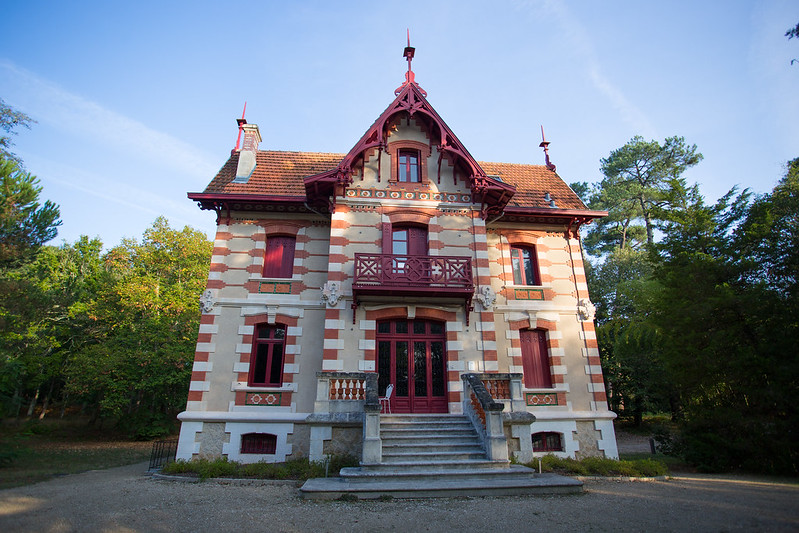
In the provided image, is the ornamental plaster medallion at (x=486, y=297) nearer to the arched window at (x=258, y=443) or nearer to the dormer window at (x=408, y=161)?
the dormer window at (x=408, y=161)

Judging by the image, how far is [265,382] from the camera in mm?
12148

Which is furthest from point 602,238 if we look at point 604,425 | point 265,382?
point 265,382

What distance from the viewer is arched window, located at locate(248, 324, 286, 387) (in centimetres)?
1220

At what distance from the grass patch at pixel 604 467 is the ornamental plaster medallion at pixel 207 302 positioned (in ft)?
32.8

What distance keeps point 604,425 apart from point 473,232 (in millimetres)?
7185

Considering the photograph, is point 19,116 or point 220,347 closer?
point 220,347

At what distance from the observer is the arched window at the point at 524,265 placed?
14.2m

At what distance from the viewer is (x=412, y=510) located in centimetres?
678

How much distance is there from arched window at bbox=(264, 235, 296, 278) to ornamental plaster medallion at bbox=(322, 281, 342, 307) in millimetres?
1990

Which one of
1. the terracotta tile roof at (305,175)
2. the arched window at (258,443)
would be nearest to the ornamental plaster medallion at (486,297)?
the terracotta tile roof at (305,175)

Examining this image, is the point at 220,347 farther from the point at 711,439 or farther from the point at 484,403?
the point at 711,439

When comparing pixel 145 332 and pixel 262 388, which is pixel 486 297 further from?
pixel 145 332

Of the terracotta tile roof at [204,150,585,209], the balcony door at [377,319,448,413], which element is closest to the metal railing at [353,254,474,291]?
the balcony door at [377,319,448,413]

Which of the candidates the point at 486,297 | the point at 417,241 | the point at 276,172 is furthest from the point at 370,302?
the point at 276,172
